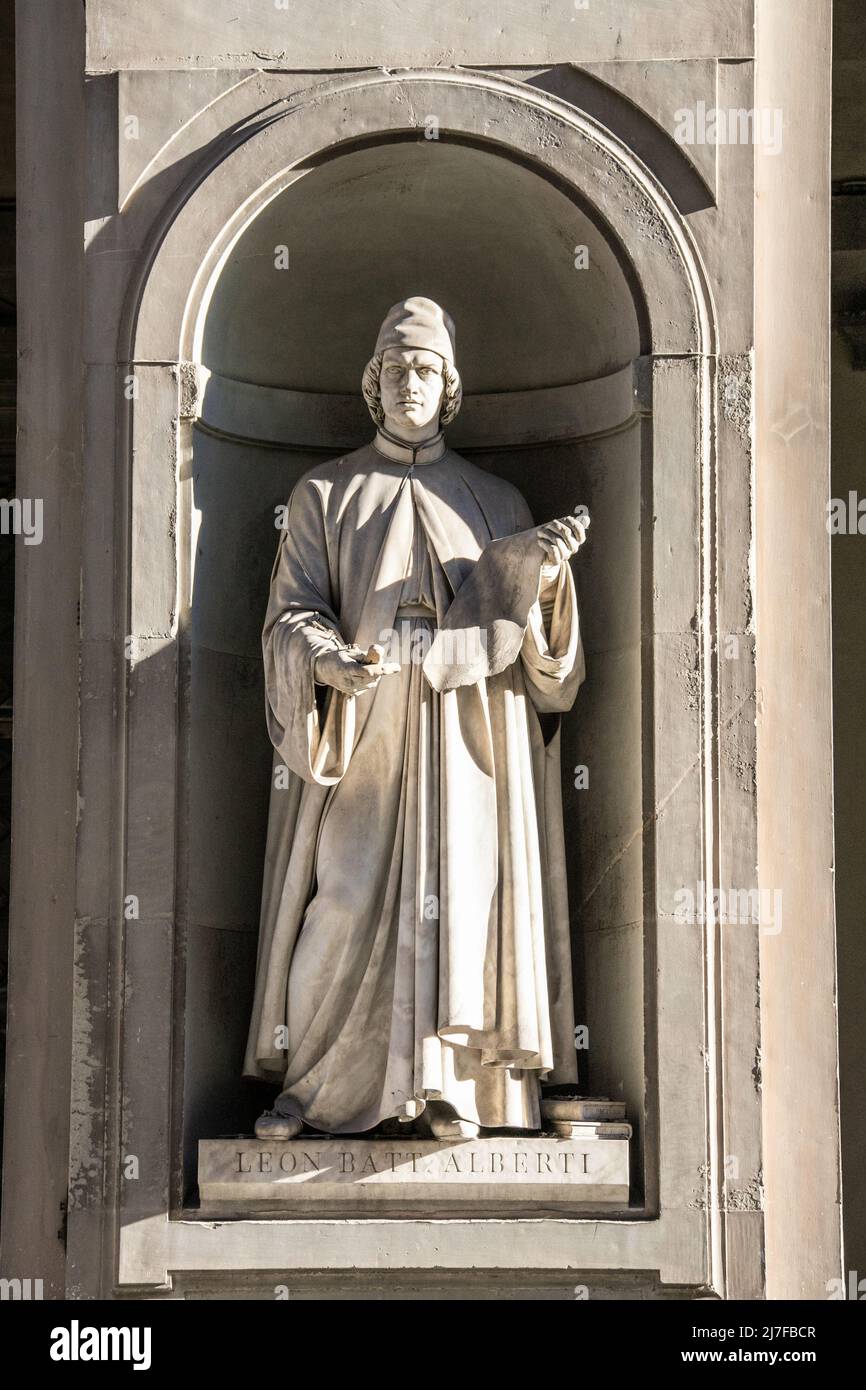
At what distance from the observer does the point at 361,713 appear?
11.8 m

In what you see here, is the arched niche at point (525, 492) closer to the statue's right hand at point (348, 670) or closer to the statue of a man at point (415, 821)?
the statue of a man at point (415, 821)

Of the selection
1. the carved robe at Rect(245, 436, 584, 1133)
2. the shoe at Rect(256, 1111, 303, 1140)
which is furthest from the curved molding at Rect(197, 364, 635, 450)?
the shoe at Rect(256, 1111, 303, 1140)

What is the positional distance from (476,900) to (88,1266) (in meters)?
1.76

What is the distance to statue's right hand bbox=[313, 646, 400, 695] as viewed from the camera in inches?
446

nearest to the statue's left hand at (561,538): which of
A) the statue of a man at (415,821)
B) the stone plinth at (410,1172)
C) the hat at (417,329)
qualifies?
the statue of a man at (415,821)

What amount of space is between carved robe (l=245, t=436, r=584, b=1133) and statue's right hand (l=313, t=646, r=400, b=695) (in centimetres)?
8

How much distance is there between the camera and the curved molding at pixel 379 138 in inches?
471

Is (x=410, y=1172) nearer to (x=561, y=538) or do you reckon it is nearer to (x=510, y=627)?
(x=510, y=627)

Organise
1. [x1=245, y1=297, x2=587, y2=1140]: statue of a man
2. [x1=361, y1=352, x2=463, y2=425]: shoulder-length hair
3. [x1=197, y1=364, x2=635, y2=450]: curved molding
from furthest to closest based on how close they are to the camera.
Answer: [x1=197, y1=364, x2=635, y2=450]: curved molding, [x1=361, y1=352, x2=463, y2=425]: shoulder-length hair, [x1=245, y1=297, x2=587, y2=1140]: statue of a man

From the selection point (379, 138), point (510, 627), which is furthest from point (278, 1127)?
point (379, 138)

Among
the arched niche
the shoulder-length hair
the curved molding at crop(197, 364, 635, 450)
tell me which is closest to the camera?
the arched niche

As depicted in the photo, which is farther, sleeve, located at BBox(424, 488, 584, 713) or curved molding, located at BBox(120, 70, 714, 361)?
curved molding, located at BBox(120, 70, 714, 361)

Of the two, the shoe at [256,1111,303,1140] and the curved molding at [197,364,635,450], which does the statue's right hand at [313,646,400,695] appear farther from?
the shoe at [256,1111,303,1140]

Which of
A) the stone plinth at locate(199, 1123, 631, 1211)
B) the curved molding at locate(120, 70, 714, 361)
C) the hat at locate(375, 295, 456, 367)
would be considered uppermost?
the curved molding at locate(120, 70, 714, 361)
